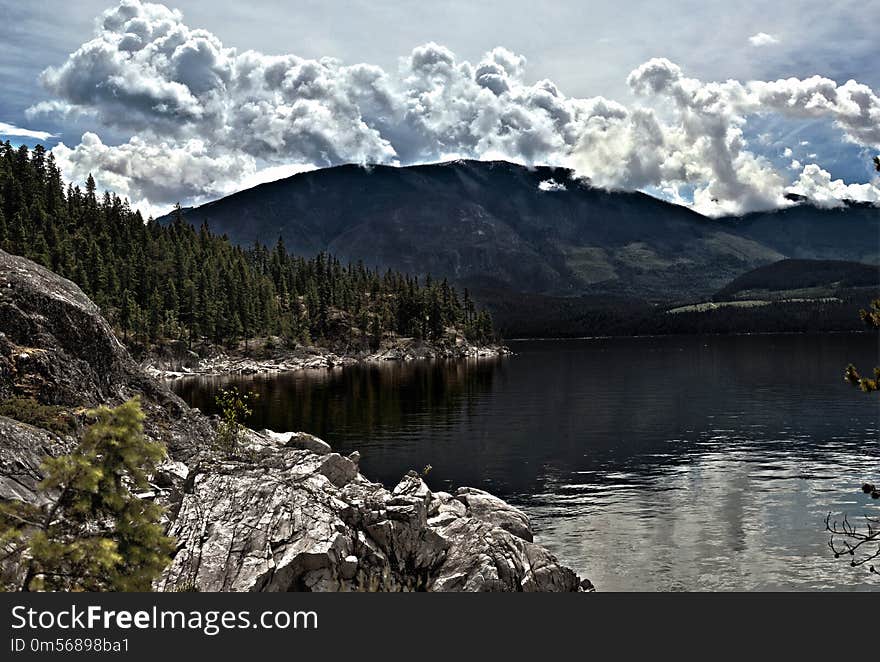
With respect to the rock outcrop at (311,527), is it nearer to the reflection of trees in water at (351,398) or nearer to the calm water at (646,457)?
the calm water at (646,457)

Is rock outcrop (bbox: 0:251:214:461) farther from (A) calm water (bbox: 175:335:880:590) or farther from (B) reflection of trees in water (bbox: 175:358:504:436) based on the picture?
(B) reflection of trees in water (bbox: 175:358:504:436)

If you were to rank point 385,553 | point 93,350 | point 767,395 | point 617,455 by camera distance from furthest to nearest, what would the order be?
1. point 767,395
2. point 617,455
3. point 93,350
4. point 385,553

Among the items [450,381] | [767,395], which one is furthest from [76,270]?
[767,395]

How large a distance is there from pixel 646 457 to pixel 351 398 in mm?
69318

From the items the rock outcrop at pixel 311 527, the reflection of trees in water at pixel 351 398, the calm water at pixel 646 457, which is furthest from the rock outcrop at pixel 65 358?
the reflection of trees in water at pixel 351 398

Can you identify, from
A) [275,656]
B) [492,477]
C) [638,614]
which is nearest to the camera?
[275,656]

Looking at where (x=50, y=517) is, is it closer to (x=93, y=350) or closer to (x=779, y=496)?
(x=93, y=350)

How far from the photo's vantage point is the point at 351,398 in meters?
134

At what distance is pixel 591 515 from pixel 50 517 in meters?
42.2

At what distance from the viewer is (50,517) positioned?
17.8m

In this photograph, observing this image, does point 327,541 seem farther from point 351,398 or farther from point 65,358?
point 351,398

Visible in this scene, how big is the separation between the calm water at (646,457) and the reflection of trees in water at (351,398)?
0.56m

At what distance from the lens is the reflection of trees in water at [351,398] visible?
103062 mm

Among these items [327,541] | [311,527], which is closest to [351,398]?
[311,527]
